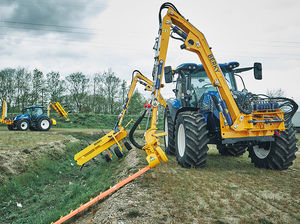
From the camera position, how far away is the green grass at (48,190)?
4512mm

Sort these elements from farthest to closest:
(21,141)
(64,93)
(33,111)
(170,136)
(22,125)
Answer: (64,93) < (33,111) < (22,125) < (21,141) < (170,136)

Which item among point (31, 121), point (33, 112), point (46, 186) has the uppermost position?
point (33, 112)

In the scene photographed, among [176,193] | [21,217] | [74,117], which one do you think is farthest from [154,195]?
[74,117]

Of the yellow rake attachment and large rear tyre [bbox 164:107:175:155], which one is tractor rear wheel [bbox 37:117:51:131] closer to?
the yellow rake attachment

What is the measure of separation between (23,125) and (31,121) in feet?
2.55

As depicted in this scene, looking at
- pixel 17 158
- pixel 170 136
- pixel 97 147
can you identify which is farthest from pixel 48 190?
pixel 170 136

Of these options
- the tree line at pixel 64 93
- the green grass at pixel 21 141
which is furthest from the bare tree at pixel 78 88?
the green grass at pixel 21 141

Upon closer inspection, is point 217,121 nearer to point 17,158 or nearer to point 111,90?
point 17,158

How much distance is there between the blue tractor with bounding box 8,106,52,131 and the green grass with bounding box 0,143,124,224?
34.7ft

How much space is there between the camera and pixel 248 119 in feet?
15.4

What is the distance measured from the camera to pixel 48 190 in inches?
248

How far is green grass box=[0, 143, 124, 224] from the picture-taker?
14.8ft

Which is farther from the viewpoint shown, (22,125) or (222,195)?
(22,125)

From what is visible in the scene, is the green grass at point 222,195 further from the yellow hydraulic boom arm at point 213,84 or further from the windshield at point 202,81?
the windshield at point 202,81
